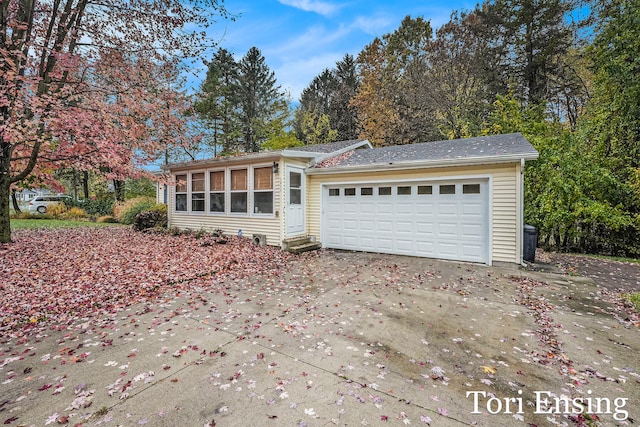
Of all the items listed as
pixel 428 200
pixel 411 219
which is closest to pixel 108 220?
pixel 411 219

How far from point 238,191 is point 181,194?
3.07m

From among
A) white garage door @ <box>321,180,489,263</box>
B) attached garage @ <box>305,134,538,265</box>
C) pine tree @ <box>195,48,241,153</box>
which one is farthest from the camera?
pine tree @ <box>195,48,241,153</box>

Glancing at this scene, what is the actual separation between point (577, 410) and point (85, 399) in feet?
12.7

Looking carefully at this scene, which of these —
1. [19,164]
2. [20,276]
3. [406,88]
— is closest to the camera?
[20,276]

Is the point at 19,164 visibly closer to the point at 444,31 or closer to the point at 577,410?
the point at 577,410

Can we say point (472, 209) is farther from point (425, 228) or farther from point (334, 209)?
point (334, 209)

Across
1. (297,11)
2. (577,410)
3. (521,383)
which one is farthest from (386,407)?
(297,11)

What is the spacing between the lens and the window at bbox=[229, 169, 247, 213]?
972 cm

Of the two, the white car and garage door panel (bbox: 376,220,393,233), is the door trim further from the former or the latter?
the white car

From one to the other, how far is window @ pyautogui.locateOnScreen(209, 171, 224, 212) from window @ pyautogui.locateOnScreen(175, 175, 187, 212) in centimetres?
144

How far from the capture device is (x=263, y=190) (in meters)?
9.26

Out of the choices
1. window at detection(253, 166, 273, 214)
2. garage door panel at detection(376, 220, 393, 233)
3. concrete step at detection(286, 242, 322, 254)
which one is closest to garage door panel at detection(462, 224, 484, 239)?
garage door panel at detection(376, 220, 393, 233)

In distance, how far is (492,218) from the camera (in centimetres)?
681

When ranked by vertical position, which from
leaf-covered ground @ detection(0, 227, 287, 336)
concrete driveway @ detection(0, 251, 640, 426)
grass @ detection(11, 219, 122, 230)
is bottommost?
concrete driveway @ detection(0, 251, 640, 426)
